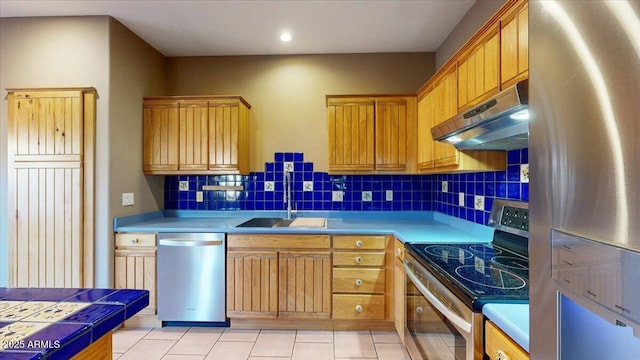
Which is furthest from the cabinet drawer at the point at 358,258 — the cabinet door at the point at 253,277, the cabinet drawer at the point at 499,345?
the cabinet drawer at the point at 499,345

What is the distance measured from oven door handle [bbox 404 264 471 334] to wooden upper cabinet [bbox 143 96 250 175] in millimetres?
1863

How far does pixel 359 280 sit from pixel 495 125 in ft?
5.28

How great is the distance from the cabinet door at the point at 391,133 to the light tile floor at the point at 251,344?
4.81 ft

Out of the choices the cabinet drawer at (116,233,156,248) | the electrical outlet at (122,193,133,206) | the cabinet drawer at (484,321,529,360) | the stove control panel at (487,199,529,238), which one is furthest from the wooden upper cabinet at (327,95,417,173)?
the cabinet drawer at (484,321,529,360)

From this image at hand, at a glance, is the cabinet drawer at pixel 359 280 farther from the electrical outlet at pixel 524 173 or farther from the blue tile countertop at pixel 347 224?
the electrical outlet at pixel 524 173

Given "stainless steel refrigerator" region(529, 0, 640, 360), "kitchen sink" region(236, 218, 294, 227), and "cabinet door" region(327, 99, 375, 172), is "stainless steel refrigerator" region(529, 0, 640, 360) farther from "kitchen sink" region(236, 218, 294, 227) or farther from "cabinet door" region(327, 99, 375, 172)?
"kitchen sink" region(236, 218, 294, 227)

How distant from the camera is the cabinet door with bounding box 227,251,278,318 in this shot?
249 cm

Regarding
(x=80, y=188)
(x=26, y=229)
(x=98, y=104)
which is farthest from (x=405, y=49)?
(x=26, y=229)

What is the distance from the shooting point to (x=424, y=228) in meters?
2.50

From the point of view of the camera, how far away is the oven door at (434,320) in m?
1.12

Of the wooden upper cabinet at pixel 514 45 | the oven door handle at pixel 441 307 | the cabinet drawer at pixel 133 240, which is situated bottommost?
A: the oven door handle at pixel 441 307

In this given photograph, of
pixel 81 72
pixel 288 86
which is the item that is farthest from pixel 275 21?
pixel 81 72

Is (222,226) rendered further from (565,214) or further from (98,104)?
(565,214)

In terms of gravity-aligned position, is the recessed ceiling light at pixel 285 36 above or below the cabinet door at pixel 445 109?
above
